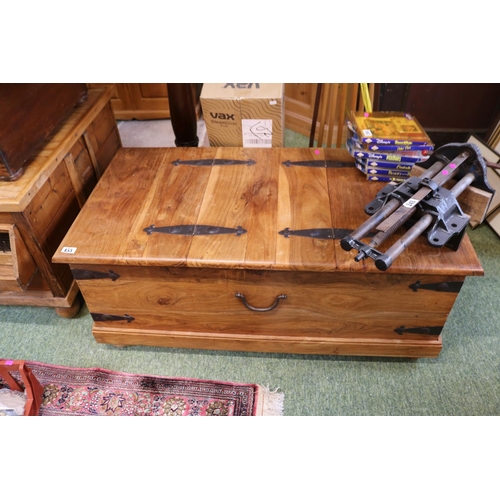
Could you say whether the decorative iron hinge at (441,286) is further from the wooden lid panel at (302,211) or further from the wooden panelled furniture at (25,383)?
the wooden panelled furniture at (25,383)

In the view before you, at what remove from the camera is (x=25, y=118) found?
131 centimetres

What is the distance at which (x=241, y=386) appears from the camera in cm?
142

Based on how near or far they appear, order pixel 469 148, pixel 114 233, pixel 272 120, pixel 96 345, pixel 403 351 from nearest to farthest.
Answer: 1. pixel 469 148
2. pixel 114 233
3. pixel 403 351
4. pixel 96 345
5. pixel 272 120

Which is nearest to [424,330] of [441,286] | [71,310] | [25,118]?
[441,286]

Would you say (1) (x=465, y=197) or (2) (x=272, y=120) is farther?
(2) (x=272, y=120)

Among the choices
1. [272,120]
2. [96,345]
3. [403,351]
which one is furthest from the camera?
[272,120]

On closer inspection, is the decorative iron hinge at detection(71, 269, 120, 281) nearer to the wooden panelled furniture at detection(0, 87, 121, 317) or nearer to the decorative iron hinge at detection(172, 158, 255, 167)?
the wooden panelled furniture at detection(0, 87, 121, 317)

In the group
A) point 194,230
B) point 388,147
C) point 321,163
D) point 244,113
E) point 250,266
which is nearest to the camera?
point 250,266

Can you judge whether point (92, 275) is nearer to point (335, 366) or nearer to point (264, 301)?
point (264, 301)

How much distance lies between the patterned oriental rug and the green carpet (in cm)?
3

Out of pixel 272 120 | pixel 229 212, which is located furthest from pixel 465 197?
pixel 272 120

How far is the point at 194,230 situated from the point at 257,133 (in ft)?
2.21

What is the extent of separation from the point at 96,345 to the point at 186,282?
55cm

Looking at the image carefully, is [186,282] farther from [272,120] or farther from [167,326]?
[272,120]
